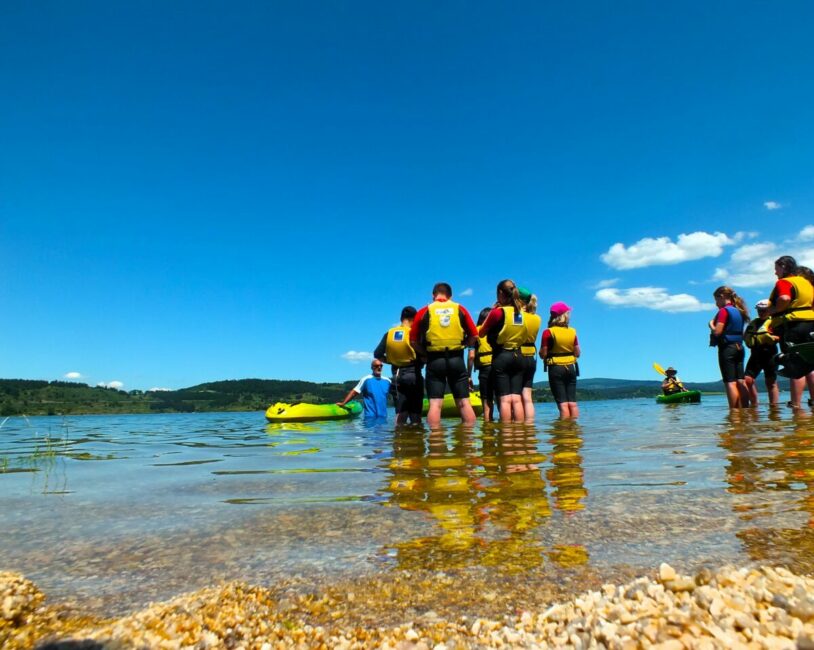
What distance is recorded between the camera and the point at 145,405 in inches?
4259

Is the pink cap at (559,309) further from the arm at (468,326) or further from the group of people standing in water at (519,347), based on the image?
the arm at (468,326)

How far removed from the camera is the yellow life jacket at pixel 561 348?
11.1 m

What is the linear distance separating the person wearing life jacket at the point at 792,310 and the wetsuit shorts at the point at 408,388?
6.89 meters

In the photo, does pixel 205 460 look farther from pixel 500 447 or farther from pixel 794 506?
pixel 794 506

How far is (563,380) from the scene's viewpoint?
11.2m

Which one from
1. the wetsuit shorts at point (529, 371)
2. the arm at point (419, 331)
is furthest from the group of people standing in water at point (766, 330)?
the arm at point (419, 331)

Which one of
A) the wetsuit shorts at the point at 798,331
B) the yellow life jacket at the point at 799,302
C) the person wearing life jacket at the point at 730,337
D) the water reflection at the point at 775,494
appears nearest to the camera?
the water reflection at the point at 775,494

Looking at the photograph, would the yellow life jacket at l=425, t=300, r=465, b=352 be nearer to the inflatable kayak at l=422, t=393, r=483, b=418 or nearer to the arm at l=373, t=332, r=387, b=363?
the arm at l=373, t=332, r=387, b=363

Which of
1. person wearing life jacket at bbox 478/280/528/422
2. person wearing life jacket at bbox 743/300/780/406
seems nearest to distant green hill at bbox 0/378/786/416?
person wearing life jacket at bbox 743/300/780/406

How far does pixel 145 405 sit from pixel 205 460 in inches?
4541

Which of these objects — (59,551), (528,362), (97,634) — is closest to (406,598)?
(97,634)

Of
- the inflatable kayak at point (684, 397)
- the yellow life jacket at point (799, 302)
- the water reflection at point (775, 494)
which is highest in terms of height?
the yellow life jacket at point (799, 302)

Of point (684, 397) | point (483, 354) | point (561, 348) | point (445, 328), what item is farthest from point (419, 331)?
point (684, 397)

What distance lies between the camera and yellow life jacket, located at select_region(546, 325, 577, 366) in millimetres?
11109
